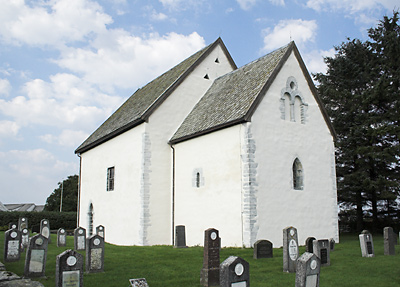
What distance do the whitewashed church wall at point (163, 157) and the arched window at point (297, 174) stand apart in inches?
184

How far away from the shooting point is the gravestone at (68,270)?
709 cm

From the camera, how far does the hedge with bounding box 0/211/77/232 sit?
33094mm

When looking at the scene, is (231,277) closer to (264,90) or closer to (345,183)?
(264,90)

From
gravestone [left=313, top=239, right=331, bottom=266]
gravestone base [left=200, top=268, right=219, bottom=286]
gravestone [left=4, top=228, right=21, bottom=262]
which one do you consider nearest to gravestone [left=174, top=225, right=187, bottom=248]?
gravestone [left=4, top=228, right=21, bottom=262]

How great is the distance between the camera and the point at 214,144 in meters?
16.3

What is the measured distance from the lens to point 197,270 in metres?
10.0

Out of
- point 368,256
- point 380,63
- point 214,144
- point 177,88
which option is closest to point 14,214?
point 177,88

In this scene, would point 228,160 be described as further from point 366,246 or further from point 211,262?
point 211,262

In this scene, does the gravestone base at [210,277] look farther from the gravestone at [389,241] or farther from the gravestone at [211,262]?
the gravestone at [389,241]

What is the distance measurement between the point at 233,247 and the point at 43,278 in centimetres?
741

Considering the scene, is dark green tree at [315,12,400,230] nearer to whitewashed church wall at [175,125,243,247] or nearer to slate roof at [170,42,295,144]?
slate roof at [170,42,295,144]

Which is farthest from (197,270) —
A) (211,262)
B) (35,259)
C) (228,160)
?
(228,160)

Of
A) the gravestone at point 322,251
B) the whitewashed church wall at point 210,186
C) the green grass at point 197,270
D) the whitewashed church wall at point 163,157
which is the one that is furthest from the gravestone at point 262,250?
the whitewashed church wall at point 163,157

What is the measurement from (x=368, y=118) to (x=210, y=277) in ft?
65.9
